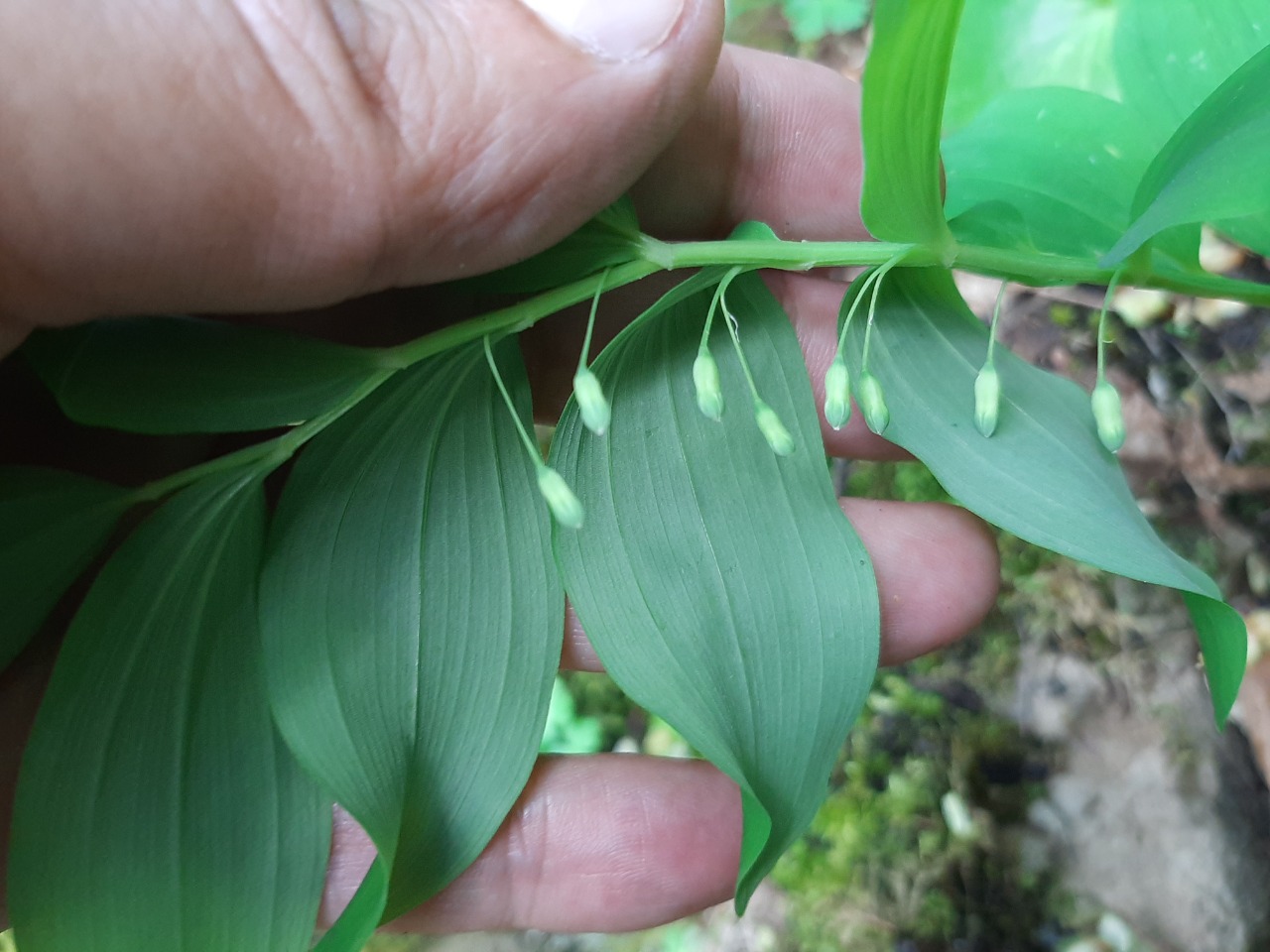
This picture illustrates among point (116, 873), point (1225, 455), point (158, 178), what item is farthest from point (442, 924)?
point (1225, 455)

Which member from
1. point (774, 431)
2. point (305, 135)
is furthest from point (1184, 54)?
point (305, 135)

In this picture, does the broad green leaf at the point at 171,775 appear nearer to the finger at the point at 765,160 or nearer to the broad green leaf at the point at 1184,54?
the finger at the point at 765,160

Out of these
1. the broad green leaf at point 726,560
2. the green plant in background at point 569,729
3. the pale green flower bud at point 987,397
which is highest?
the pale green flower bud at point 987,397

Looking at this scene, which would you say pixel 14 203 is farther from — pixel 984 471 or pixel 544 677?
pixel 984 471

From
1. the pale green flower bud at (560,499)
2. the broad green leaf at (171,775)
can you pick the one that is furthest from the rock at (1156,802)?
the broad green leaf at (171,775)

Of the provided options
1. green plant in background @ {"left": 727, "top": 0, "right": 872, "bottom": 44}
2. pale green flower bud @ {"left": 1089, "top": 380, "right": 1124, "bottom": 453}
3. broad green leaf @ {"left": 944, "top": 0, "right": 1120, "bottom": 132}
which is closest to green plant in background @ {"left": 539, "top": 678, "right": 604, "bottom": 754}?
pale green flower bud @ {"left": 1089, "top": 380, "right": 1124, "bottom": 453}
